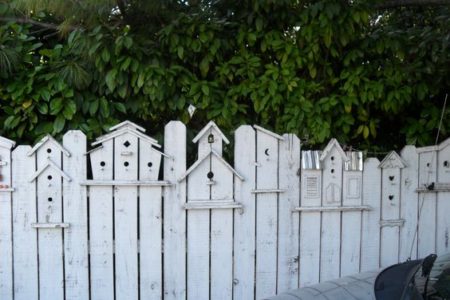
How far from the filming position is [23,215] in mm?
4070

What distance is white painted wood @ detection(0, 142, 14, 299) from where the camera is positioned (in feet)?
13.3

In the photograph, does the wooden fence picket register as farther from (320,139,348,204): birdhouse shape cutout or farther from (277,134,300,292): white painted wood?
(320,139,348,204): birdhouse shape cutout

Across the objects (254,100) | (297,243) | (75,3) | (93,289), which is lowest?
(93,289)

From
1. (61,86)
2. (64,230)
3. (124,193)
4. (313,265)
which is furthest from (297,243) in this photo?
(61,86)

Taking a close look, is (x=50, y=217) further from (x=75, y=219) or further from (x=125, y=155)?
(x=125, y=155)

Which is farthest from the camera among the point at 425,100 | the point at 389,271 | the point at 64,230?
the point at 425,100

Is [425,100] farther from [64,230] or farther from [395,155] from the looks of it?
[64,230]

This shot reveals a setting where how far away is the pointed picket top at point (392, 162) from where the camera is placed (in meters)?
4.54

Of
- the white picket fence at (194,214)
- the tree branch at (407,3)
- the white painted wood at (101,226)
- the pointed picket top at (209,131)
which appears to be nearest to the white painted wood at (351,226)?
the white picket fence at (194,214)

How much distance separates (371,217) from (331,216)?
360 mm

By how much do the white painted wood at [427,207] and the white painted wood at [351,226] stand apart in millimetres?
573

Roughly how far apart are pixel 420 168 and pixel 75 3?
312cm

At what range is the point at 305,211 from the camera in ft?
14.5

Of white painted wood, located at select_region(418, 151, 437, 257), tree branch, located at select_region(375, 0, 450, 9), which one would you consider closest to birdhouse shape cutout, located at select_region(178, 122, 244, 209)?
white painted wood, located at select_region(418, 151, 437, 257)
